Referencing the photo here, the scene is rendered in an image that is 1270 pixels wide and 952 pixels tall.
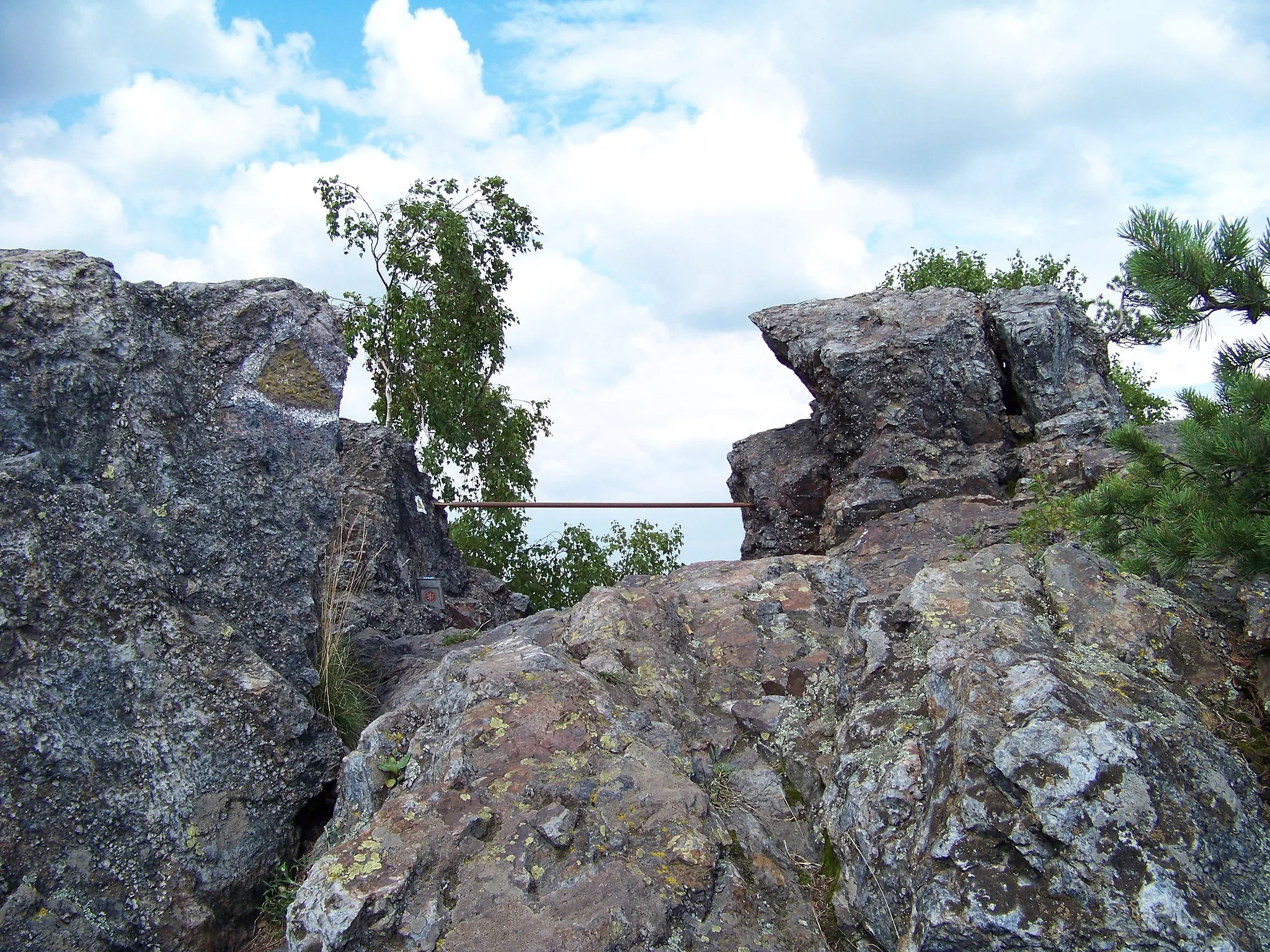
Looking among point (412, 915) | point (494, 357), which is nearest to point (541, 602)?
point (494, 357)

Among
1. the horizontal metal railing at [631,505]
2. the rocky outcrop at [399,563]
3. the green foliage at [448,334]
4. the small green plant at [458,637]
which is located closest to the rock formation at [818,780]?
the small green plant at [458,637]

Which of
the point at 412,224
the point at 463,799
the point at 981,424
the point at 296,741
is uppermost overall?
the point at 412,224

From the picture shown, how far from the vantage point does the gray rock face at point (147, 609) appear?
439 centimetres

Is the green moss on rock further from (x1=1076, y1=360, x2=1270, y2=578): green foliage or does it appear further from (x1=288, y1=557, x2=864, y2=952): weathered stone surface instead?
(x1=1076, y1=360, x2=1270, y2=578): green foliage

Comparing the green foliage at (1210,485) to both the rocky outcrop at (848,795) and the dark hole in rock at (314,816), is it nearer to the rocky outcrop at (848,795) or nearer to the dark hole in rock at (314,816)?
the rocky outcrop at (848,795)

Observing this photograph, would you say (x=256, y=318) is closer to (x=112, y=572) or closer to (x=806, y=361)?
(x=112, y=572)

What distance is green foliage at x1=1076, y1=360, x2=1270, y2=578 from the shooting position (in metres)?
4.11

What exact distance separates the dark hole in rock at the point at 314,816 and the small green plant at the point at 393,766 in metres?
0.74

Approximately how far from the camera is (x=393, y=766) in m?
4.37

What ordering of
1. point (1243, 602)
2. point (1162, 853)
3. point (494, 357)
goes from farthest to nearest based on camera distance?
point (494, 357), point (1243, 602), point (1162, 853)

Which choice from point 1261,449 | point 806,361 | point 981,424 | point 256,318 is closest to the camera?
point 1261,449

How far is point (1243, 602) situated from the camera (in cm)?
471

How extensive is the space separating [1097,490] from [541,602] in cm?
1091

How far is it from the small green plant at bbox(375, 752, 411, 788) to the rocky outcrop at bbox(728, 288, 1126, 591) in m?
4.08
